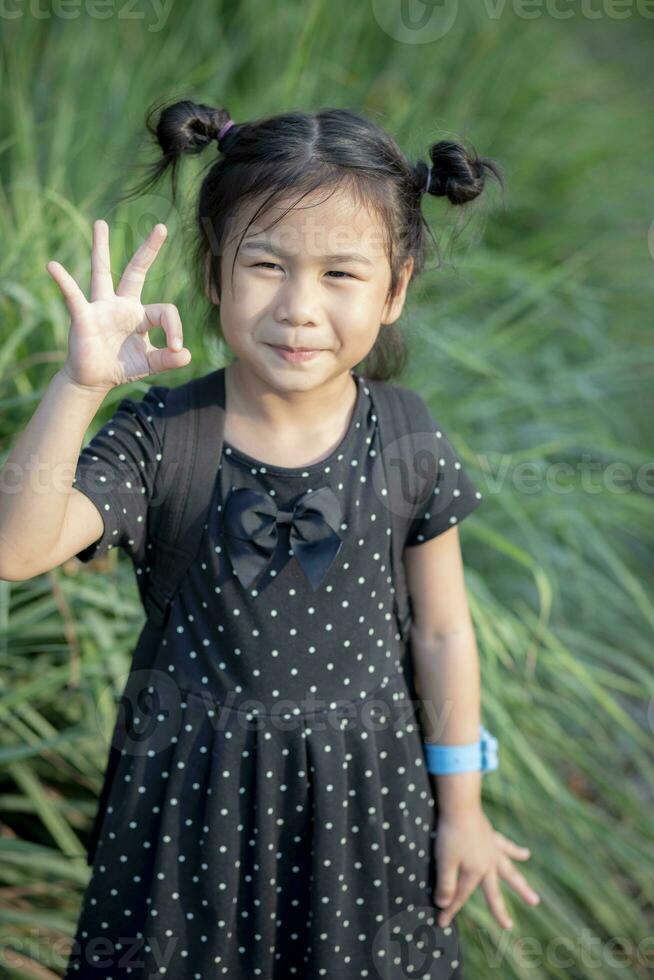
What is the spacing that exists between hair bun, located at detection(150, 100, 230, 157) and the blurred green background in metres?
0.12

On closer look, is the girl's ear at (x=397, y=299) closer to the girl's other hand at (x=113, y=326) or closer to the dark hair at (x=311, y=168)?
the dark hair at (x=311, y=168)

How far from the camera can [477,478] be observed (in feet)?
6.46

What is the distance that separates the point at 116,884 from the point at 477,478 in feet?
3.50

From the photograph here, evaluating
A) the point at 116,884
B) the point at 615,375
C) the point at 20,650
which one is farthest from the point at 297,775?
the point at 615,375

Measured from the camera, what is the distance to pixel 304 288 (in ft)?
3.30

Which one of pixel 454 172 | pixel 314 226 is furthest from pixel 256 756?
pixel 454 172

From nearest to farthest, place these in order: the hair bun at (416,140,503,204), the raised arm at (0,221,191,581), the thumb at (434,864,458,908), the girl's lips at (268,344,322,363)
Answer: the raised arm at (0,221,191,581) → the girl's lips at (268,344,322,363) → the hair bun at (416,140,503,204) → the thumb at (434,864,458,908)

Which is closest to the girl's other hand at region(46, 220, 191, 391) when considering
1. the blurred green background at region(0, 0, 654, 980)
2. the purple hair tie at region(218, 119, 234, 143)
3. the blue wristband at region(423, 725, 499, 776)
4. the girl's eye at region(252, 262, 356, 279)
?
the girl's eye at region(252, 262, 356, 279)

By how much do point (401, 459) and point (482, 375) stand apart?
1.21m

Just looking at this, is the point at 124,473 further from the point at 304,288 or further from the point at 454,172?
the point at 454,172

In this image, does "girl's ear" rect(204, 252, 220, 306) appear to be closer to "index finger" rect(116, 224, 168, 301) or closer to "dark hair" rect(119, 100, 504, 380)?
"dark hair" rect(119, 100, 504, 380)

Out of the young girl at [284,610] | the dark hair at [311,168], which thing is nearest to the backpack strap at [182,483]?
the young girl at [284,610]

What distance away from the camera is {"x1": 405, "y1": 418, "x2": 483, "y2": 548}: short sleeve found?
1.18m

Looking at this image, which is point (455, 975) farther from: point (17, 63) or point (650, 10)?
point (650, 10)
